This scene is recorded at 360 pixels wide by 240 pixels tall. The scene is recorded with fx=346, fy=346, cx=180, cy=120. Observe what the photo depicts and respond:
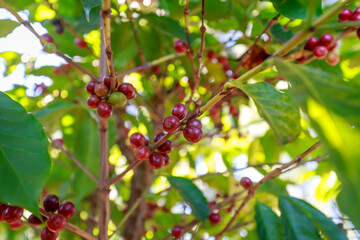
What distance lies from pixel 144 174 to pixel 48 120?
562mm

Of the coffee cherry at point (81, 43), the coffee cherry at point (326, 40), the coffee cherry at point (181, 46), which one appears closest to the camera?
the coffee cherry at point (326, 40)

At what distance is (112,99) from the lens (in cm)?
74

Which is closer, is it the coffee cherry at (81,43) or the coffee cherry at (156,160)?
the coffee cherry at (156,160)

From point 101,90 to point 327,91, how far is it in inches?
18.9

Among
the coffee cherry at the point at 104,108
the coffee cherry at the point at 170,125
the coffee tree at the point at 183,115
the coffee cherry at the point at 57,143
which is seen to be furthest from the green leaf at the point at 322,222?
the coffee cherry at the point at 57,143

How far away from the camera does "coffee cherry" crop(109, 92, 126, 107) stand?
0.73m

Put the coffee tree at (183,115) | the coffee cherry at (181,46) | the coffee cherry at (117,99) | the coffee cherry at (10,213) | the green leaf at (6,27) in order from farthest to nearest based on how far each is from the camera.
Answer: the coffee cherry at (181,46), the green leaf at (6,27), the coffee cherry at (117,99), the coffee cherry at (10,213), the coffee tree at (183,115)

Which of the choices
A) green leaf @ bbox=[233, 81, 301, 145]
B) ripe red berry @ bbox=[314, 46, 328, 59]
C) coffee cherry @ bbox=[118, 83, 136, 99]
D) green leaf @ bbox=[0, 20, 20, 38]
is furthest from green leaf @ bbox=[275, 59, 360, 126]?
green leaf @ bbox=[0, 20, 20, 38]

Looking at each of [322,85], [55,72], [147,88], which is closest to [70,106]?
[147,88]

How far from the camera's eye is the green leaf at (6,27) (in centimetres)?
94

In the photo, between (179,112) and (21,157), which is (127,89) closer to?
(179,112)

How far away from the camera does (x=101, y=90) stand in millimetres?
747

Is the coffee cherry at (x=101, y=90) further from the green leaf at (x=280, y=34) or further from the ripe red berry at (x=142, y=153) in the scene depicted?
the green leaf at (x=280, y=34)

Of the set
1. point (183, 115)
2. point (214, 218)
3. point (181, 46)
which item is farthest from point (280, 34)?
point (214, 218)
